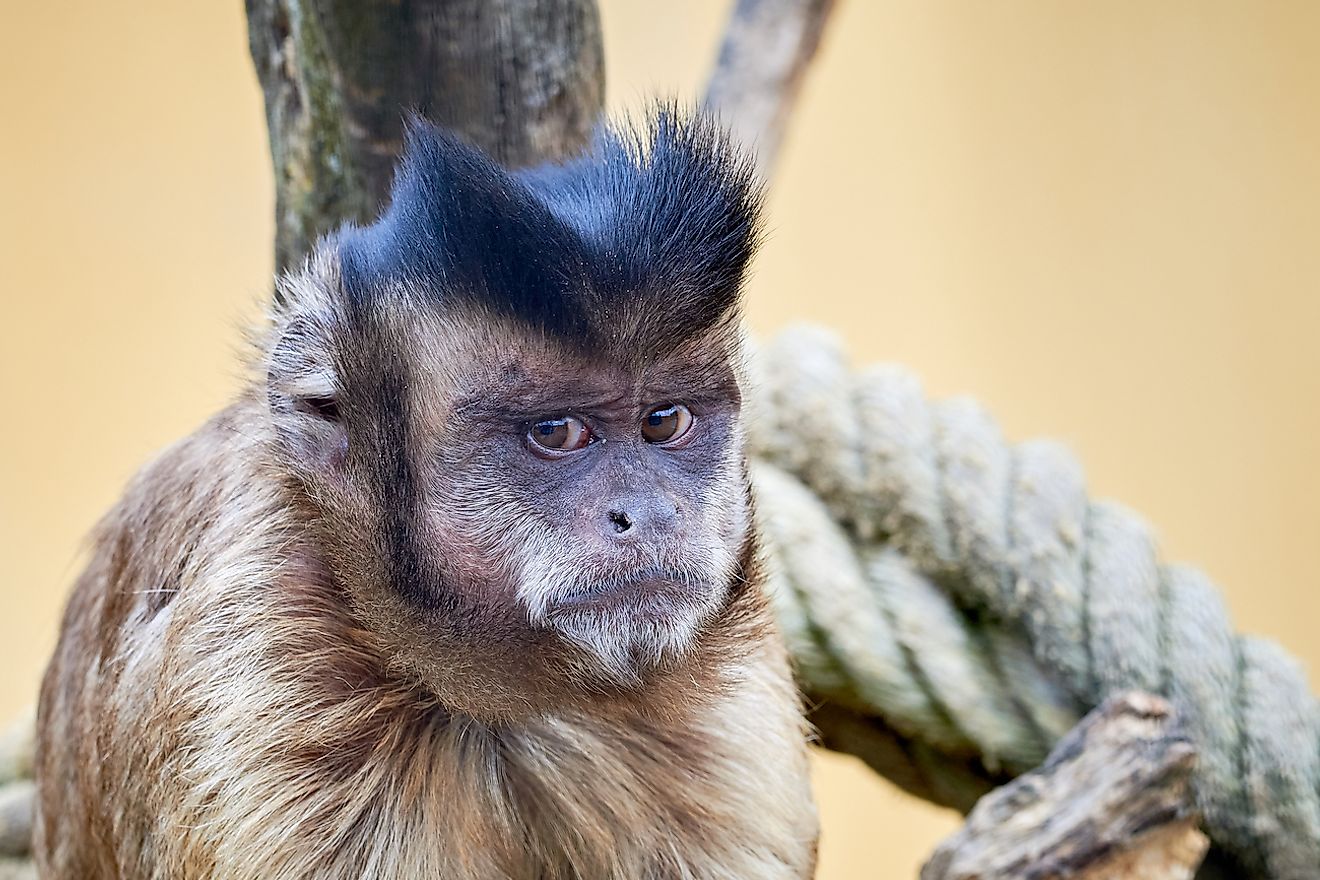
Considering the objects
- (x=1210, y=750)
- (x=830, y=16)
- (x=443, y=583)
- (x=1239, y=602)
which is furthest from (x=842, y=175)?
(x=443, y=583)

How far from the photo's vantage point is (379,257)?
1715 millimetres

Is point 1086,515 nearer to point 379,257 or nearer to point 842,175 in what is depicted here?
point 379,257

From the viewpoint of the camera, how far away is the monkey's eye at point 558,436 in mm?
1681

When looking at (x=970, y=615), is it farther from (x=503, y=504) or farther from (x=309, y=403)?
(x=309, y=403)

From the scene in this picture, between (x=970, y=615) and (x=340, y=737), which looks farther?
(x=970, y=615)

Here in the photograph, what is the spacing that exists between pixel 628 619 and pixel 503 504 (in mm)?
217

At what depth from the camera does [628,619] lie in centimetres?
162

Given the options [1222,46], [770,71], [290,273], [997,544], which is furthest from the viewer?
[1222,46]

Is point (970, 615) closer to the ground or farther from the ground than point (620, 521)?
closer to the ground

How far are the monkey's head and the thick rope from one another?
1.61ft

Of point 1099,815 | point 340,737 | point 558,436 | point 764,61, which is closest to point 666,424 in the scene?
point 558,436

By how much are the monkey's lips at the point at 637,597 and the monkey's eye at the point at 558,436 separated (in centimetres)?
19

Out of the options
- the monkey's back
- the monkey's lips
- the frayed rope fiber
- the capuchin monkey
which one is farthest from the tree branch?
the monkey's lips

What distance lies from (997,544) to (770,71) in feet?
4.15
